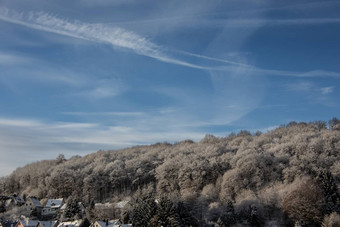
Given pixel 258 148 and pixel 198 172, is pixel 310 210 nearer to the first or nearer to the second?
pixel 198 172

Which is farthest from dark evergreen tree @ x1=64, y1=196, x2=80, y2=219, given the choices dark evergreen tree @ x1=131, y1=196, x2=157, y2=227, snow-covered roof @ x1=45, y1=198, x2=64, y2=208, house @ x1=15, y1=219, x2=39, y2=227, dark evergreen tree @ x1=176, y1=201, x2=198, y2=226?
dark evergreen tree @ x1=176, y1=201, x2=198, y2=226

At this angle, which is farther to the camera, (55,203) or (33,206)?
(55,203)

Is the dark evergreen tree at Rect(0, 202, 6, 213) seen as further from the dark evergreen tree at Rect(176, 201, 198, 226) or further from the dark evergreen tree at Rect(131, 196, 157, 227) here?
the dark evergreen tree at Rect(176, 201, 198, 226)

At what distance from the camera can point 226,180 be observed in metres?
73.0

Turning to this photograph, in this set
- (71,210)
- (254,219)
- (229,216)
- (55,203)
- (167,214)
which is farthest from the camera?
(55,203)

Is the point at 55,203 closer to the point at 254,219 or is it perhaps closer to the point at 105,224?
the point at 105,224

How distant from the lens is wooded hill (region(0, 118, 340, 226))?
56500 millimetres

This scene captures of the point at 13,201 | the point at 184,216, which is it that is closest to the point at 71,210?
the point at 184,216

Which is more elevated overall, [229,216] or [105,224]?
[229,216]

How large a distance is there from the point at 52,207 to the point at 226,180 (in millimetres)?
36201

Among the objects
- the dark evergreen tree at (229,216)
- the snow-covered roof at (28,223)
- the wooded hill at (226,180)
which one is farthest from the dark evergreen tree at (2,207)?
the dark evergreen tree at (229,216)

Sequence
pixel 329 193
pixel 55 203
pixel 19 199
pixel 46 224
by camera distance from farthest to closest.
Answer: pixel 19 199
pixel 55 203
pixel 329 193
pixel 46 224

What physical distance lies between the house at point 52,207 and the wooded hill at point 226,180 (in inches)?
230

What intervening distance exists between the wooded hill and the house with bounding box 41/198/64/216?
584 centimetres
